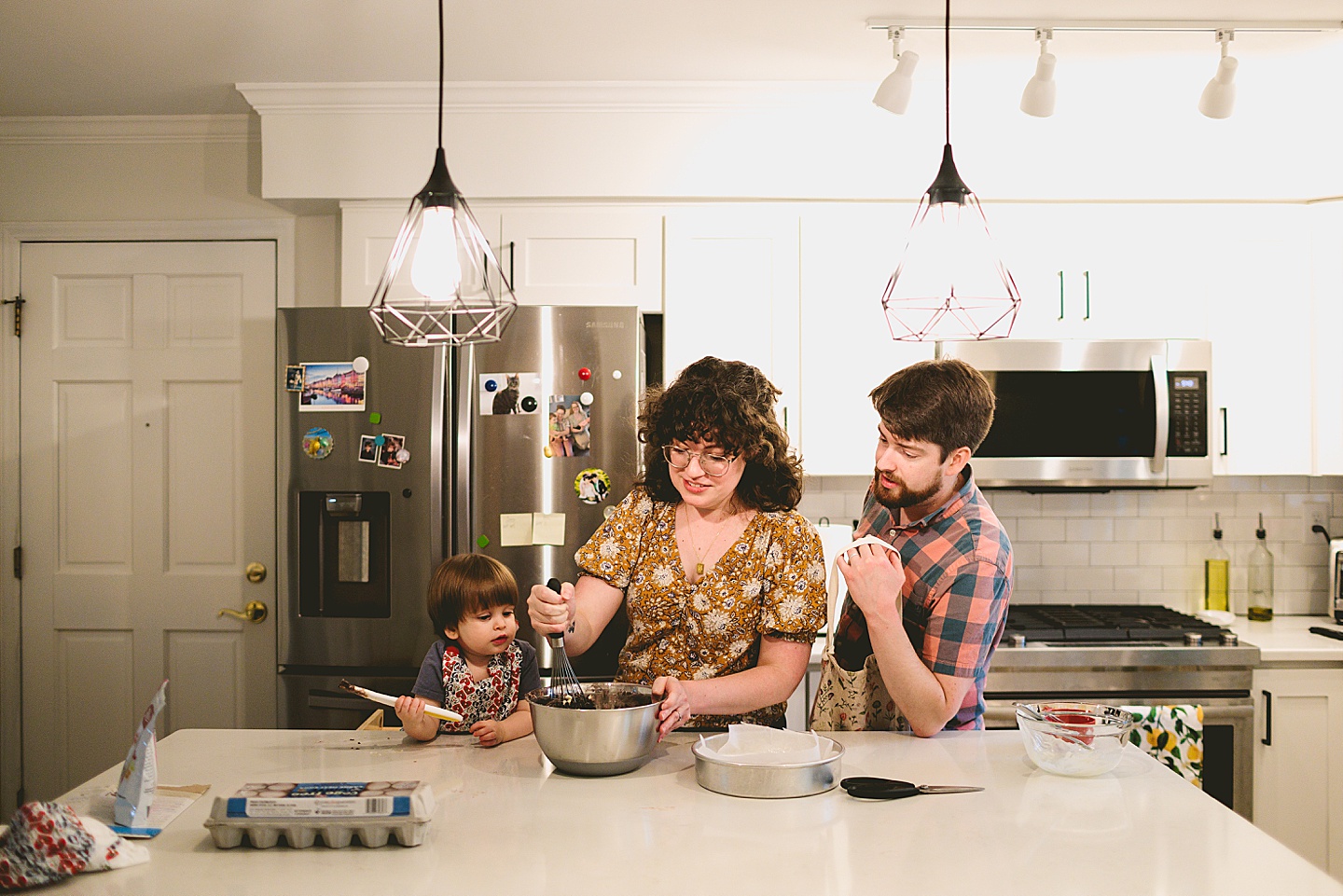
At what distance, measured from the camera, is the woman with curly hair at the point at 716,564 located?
5.49 feet

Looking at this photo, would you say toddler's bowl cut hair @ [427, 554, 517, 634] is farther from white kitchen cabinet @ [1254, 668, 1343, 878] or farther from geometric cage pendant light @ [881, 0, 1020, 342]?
white kitchen cabinet @ [1254, 668, 1343, 878]

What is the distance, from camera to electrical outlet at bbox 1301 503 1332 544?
11.6ft

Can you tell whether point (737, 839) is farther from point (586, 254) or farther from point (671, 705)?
point (586, 254)

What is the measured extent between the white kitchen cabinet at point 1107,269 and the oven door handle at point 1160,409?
0.14 metres

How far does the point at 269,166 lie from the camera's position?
321cm

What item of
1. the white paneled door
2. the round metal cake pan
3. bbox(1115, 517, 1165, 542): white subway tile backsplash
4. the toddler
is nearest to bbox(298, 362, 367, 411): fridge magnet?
the white paneled door

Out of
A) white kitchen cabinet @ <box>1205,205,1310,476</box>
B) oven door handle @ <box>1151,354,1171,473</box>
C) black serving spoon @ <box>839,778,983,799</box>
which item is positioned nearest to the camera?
black serving spoon @ <box>839,778,983,799</box>

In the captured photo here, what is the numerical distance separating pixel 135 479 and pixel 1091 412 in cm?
325

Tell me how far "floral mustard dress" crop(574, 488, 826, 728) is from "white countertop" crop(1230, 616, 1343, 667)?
2.01 m

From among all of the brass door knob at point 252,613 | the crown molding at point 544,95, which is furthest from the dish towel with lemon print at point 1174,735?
the brass door knob at point 252,613

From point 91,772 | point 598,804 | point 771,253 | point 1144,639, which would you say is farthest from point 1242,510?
point 91,772

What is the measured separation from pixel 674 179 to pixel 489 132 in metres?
0.61

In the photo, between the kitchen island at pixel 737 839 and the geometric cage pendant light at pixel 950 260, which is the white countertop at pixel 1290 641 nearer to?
the kitchen island at pixel 737 839

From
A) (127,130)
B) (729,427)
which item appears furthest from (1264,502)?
(127,130)
